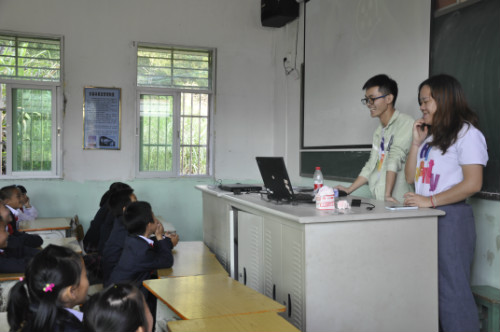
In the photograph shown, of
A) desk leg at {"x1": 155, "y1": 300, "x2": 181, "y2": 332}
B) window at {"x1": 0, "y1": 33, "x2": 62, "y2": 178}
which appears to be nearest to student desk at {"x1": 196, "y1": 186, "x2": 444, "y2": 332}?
desk leg at {"x1": 155, "y1": 300, "x2": 181, "y2": 332}

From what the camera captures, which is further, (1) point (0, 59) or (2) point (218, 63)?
(2) point (218, 63)

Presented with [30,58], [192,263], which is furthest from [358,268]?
[30,58]

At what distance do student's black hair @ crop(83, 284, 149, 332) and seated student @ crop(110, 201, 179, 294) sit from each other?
115 cm

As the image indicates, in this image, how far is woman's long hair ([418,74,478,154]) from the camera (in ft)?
6.82

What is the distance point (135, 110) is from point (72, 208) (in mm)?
1333

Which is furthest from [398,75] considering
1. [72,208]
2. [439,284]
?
[72,208]

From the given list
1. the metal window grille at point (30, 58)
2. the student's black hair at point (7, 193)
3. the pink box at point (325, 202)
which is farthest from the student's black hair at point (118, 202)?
the metal window grille at point (30, 58)

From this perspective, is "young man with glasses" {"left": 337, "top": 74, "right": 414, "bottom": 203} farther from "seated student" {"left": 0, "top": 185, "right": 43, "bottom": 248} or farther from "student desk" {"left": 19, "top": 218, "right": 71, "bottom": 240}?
"student desk" {"left": 19, "top": 218, "right": 71, "bottom": 240}

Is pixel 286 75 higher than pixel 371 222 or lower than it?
higher

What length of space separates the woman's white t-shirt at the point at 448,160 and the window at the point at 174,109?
378cm

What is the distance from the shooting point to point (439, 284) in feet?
6.89

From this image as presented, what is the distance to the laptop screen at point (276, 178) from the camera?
232 centimetres

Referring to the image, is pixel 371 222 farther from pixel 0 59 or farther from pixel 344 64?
pixel 0 59

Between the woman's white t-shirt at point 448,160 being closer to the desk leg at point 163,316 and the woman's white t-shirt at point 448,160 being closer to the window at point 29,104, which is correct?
the desk leg at point 163,316
